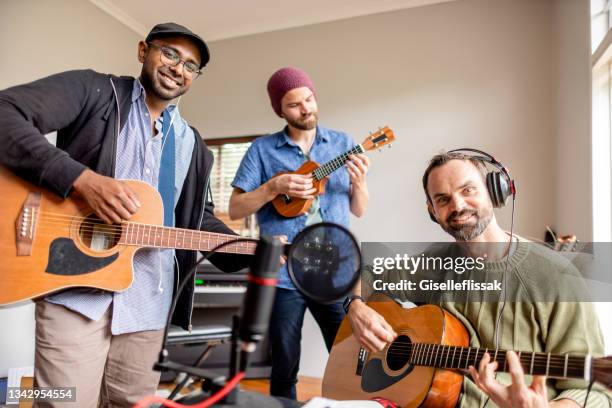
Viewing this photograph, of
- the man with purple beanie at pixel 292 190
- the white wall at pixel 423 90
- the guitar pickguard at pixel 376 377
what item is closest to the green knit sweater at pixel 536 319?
the guitar pickguard at pixel 376 377

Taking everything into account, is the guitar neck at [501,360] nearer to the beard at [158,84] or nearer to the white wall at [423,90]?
the beard at [158,84]

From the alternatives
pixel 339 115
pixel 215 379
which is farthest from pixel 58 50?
pixel 215 379

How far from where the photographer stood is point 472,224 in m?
1.34

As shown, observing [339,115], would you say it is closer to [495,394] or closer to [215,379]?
[495,394]

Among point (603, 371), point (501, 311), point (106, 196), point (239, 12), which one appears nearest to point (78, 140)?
point (106, 196)

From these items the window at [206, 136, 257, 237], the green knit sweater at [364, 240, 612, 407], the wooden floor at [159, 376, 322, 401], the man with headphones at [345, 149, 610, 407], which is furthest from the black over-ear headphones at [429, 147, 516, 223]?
the window at [206, 136, 257, 237]

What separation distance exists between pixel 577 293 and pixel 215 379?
99 cm

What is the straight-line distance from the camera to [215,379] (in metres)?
0.56

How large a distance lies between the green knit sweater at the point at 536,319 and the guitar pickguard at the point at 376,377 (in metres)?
0.21

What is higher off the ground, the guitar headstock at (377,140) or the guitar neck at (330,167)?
the guitar headstock at (377,140)

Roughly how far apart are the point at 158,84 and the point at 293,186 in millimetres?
670

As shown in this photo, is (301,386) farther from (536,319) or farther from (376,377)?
(536,319)

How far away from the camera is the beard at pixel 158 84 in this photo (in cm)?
150

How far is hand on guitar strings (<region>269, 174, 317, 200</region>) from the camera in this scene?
187cm
